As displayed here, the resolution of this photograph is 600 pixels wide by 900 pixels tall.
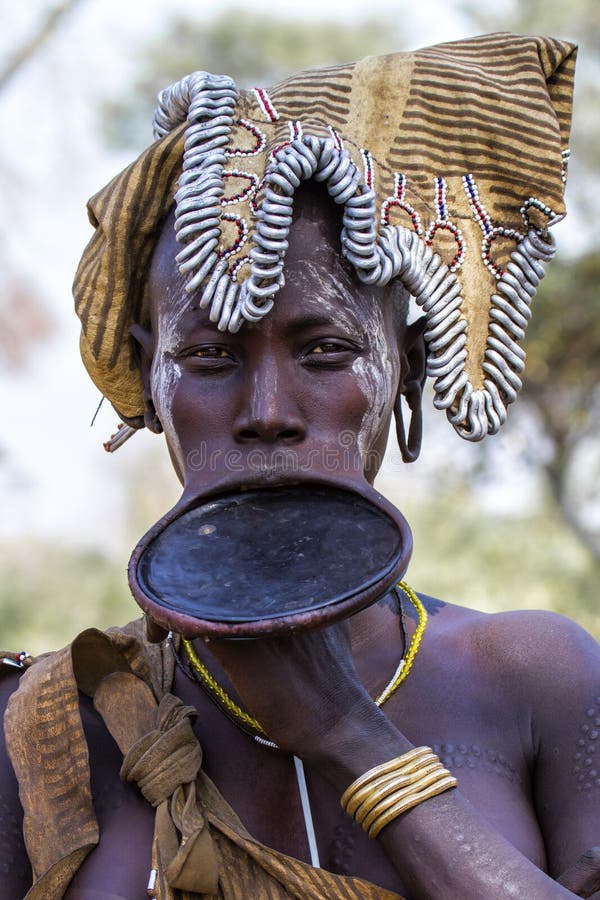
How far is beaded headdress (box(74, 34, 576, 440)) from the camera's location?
2.48 meters

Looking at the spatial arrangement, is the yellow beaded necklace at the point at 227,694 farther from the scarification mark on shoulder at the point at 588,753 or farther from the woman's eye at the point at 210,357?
the woman's eye at the point at 210,357

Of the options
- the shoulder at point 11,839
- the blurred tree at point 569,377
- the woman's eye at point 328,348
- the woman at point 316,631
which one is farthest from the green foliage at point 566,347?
the shoulder at point 11,839

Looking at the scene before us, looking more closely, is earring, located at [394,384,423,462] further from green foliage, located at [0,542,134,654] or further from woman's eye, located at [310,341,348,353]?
green foliage, located at [0,542,134,654]

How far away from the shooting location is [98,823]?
2375mm

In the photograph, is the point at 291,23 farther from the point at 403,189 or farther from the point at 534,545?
the point at 403,189

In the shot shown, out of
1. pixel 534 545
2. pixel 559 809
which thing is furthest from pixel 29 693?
pixel 534 545

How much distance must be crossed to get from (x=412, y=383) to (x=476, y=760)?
824mm

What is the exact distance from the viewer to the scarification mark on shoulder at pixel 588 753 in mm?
2418

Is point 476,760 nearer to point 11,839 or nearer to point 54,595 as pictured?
point 11,839

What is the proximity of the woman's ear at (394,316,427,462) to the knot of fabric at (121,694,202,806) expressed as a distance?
823 millimetres

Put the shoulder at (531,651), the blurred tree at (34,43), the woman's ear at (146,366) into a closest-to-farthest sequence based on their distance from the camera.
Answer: the shoulder at (531,651), the woman's ear at (146,366), the blurred tree at (34,43)

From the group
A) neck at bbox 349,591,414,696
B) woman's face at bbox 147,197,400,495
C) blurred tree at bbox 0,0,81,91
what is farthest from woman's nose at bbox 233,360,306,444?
blurred tree at bbox 0,0,81,91

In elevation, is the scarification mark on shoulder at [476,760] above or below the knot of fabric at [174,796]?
above

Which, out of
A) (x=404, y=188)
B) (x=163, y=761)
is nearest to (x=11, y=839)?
(x=163, y=761)
